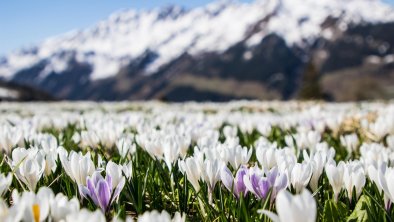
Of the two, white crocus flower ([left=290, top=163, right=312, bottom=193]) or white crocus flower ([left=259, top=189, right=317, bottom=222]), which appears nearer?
white crocus flower ([left=259, top=189, right=317, bottom=222])

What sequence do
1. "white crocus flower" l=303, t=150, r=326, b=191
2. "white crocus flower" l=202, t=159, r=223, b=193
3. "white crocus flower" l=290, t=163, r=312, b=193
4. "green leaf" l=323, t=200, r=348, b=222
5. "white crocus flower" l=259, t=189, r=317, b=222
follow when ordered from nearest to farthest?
"white crocus flower" l=259, t=189, r=317, b=222 < "green leaf" l=323, t=200, r=348, b=222 < "white crocus flower" l=290, t=163, r=312, b=193 < "white crocus flower" l=202, t=159, r=223, b=193 < "white crocus flower" l=303, t=150, r=326, b=191

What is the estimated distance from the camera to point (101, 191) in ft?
6.48

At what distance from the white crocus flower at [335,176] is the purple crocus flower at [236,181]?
0.44 meters

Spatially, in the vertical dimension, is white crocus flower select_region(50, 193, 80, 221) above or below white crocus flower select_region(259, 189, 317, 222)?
above

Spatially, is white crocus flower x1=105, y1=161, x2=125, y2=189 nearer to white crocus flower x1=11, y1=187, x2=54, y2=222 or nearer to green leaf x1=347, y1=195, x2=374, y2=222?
white crocus flower x1=11, y1=187, x2=54, y2=222

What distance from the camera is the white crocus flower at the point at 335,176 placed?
232 cm

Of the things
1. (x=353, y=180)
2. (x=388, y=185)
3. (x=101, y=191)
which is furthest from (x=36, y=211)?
(x=353, y=180)

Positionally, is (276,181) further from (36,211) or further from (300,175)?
(36,211)

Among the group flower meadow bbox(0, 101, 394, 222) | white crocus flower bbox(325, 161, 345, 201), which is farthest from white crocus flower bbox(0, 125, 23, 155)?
white crocus flower bbox(325, 161, 345, 201)

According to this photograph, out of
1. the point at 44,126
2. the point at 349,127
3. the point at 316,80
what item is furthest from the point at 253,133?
the point at 316,80

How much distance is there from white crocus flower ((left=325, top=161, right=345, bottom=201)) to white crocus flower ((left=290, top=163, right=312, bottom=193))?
0.17m

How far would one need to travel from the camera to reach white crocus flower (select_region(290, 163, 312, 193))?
86.2 inches

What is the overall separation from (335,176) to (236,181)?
20.3 inches

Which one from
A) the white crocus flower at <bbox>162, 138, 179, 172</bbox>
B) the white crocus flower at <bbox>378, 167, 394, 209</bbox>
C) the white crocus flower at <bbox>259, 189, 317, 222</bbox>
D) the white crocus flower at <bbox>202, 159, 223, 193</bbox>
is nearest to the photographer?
the white crocus flower at <bbox>259, 189, 317, 222</bbox>
